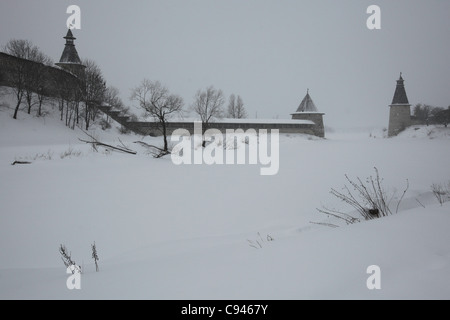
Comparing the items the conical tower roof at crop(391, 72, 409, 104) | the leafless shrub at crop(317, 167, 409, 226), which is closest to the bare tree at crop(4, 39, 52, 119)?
the leafless shrub at crop(317, 167, 409, 226)

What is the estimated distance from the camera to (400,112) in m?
39.0

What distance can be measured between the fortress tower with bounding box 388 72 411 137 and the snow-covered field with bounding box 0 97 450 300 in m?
34.0

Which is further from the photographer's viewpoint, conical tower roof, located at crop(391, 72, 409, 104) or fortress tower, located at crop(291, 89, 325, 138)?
fortress tower, located at crop(291, 89, 325, 138)

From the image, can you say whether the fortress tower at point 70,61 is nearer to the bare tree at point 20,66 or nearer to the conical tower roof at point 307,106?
the bare tree at point 20,66

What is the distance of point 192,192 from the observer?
24.7 feet

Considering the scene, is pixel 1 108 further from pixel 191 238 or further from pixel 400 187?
pixel 400 187

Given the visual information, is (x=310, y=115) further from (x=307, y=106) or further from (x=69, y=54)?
(x=69, y=54)

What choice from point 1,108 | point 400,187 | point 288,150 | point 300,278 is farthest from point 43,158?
point 1,108

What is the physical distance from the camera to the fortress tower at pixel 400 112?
127 ft

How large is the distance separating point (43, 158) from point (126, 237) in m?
8.69

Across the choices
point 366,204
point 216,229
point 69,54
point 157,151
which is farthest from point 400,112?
point 69,54

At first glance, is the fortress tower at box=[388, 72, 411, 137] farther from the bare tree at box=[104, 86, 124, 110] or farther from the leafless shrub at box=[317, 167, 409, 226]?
the bare tree at box=[104, 86, 124, 110]

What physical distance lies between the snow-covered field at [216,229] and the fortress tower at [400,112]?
33974mm

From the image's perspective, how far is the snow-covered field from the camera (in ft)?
6.48
